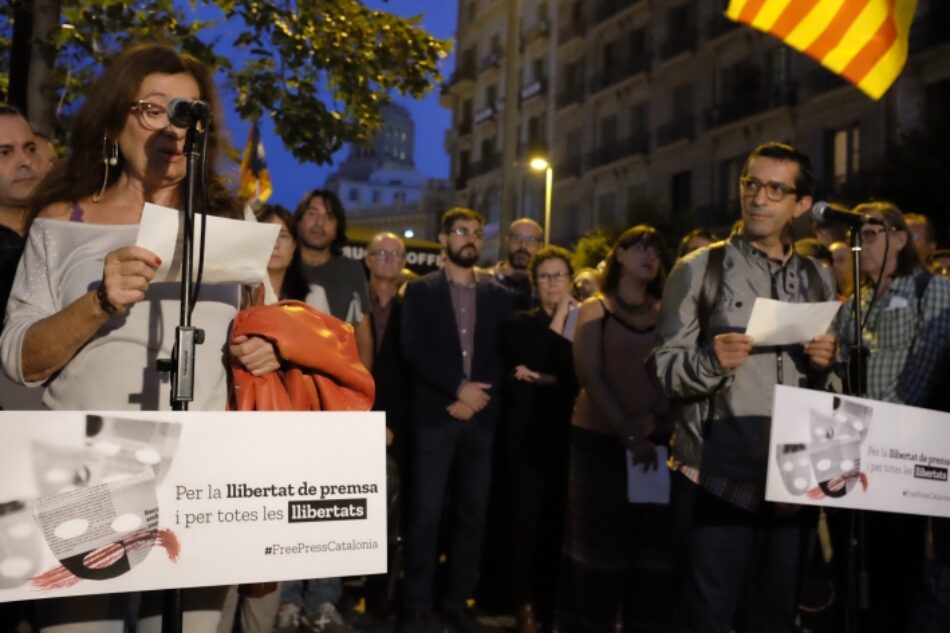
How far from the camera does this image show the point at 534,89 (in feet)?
146

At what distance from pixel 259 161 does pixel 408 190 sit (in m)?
137

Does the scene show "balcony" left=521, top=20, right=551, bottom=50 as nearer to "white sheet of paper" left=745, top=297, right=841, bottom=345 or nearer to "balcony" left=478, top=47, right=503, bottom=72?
"balcony" left=478, top=47, right=503, bottom=72

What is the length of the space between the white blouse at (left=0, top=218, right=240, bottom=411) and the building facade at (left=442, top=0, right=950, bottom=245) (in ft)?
57.4

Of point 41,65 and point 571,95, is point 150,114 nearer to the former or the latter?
point 41,65

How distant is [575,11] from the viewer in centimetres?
4200

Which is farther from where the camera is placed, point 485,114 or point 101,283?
point 485,114

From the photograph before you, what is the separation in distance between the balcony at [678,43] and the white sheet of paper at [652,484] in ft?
99.1

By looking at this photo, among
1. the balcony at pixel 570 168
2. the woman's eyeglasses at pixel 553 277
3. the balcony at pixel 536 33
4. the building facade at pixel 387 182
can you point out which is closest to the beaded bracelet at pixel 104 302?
the woman's eyeglasses at pixel 553 277

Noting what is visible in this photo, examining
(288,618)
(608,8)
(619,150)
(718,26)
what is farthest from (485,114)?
(288,618)

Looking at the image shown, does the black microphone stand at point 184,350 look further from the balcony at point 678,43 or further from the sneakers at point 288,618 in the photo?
the balcony at point 678,43

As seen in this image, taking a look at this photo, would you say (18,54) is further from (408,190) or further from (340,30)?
(408,190)

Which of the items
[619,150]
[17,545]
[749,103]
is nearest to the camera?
[17,545]

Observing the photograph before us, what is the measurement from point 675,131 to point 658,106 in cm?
204

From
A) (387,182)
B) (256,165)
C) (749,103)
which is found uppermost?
(387,182)
